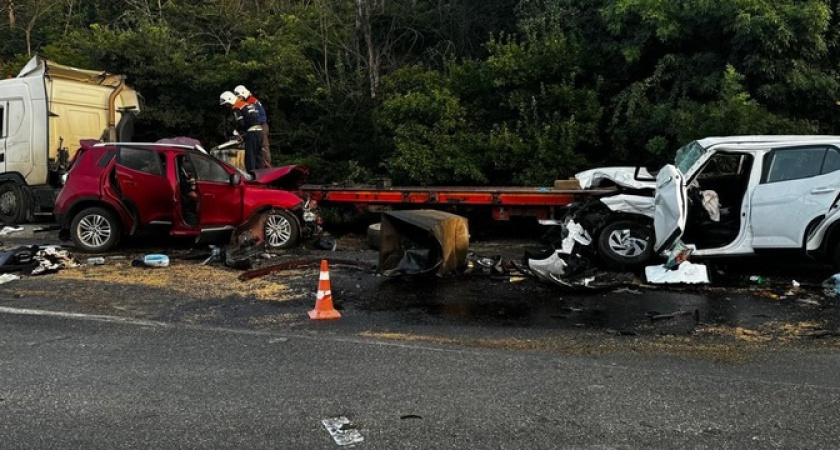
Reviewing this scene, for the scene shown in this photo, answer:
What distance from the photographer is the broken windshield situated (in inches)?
371

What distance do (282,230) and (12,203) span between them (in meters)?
7.31

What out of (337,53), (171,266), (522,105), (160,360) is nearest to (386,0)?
(337,53)

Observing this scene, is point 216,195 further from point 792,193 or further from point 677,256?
point 792,193

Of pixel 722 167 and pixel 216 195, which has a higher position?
pixel 722 167

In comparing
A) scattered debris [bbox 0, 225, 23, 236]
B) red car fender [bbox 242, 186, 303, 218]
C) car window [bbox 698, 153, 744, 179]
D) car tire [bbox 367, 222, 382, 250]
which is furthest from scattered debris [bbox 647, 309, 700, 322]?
scattered debris [bbox 0, 225, 23, 236]

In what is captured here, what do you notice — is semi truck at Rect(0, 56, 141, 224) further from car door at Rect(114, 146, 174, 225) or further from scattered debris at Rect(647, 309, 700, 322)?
scattered debris at Rect(647, 309, 700, 322)

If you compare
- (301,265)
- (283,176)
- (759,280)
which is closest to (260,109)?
(283,176)

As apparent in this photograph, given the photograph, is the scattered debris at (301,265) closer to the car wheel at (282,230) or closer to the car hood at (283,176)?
the car wheel at (282,230)

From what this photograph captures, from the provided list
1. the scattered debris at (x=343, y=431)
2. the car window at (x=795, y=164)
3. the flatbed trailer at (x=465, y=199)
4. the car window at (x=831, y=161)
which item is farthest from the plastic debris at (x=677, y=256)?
the scattered debris at (x=343, y=431)

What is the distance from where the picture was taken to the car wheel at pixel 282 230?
11.9 metres

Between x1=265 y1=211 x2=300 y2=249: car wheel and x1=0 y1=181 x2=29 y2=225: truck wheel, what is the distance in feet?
22.4

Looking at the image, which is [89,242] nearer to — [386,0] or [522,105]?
[522,105]

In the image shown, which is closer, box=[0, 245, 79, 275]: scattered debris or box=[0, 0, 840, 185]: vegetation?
box=[0, 245, 79, 275]: scattered debris

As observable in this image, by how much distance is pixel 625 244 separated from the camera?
949 centimetres
